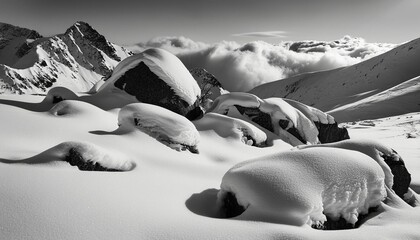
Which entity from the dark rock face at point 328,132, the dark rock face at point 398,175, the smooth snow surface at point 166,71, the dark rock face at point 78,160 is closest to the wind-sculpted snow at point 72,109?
the smooth snow surface at point 166,71

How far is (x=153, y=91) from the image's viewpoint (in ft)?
46.6

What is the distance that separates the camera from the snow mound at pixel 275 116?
15312 millimetres

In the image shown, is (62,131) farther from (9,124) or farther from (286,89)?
(286,89)

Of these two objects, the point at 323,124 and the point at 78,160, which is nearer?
the point at 78,160

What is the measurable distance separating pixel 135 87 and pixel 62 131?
603 cm

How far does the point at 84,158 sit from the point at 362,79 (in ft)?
405

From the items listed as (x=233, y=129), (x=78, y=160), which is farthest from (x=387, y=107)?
(x=78, y=160)

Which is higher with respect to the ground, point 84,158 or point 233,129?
point 84,158

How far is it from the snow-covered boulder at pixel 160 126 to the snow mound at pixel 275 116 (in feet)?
21.9

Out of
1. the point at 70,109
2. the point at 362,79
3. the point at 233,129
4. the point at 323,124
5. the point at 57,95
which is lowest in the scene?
the point at 362,79

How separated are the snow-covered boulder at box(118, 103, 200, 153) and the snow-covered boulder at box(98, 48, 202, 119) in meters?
4.26

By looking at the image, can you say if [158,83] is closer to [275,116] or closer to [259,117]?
[259,117]

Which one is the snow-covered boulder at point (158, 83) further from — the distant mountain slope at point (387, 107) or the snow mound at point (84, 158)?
the distant mountain slope at point (387, 107)

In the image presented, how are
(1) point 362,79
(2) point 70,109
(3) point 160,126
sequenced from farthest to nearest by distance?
(1) point 362,79, (2) point 70,109, (3) point 160,126
